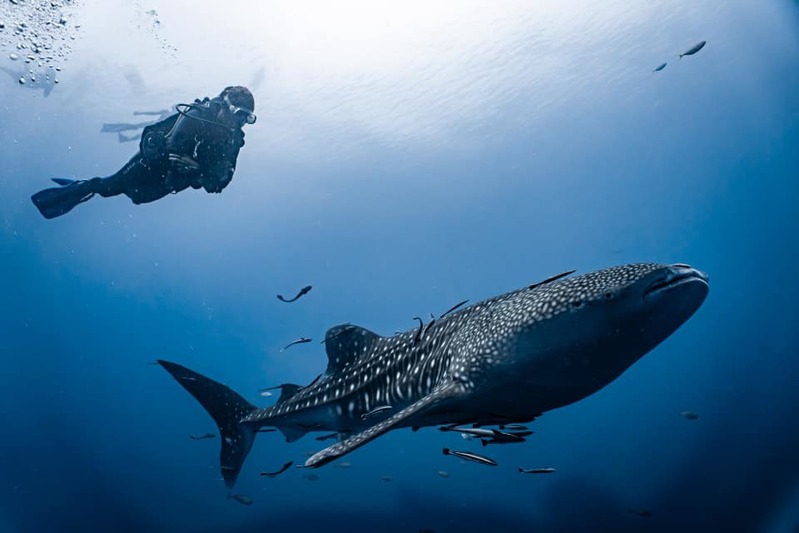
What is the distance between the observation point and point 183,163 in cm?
845

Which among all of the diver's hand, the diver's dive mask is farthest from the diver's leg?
the diver's dive mask

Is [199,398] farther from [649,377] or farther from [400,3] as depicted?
[649,377]

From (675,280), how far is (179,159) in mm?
8043

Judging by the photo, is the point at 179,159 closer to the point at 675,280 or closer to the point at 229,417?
the point at 229,417

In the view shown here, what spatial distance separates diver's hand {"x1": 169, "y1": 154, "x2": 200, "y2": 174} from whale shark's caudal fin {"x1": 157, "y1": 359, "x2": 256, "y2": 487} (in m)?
3.95

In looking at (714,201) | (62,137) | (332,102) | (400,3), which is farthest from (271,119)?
(714,201)

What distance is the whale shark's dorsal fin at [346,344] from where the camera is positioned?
566cm

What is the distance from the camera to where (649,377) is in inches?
1080

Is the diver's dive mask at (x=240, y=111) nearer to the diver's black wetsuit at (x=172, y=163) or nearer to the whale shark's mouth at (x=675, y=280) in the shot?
the diver's black wetsuit at (x=172, y=163)

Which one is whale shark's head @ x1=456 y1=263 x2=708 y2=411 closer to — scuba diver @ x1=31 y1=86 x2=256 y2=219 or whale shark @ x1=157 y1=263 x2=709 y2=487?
whale shark @ x1=157 y1=263 x2=709 y2=487

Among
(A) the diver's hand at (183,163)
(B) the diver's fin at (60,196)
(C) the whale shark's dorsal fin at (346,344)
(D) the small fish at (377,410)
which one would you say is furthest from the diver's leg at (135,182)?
(D) the small fish at (377,410)

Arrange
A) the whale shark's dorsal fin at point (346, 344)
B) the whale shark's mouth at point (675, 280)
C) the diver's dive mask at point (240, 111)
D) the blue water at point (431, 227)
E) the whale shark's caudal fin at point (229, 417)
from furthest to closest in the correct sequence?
the blue water at point (431, 227)
the diver's dive mask at point (240, 111)
the whale shark's caudal fin at point (229, 417)
the whale shark's dorsal fin at point (346, 344)
the whale shark's mouth at point (675, 280)

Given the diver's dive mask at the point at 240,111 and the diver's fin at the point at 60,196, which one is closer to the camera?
the diver's fin at the point at 60,196

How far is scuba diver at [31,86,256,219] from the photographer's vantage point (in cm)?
841
